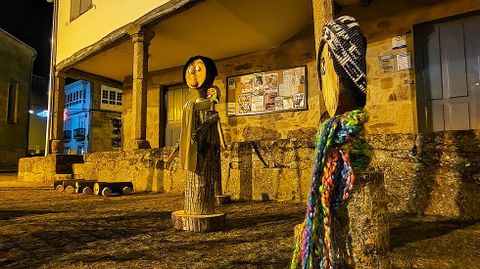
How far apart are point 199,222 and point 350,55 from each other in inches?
77.8

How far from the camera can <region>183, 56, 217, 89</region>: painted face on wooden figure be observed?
113 inches

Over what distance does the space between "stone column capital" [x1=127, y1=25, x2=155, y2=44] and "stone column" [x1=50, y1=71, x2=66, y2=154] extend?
12.9ft

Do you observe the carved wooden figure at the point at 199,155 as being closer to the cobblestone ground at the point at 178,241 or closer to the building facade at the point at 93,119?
the cobblestone ground at the point at 178,241

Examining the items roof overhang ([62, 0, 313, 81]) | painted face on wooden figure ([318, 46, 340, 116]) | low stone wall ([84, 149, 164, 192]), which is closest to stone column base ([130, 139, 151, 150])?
low stone wall ([84, 149, 164, 192])

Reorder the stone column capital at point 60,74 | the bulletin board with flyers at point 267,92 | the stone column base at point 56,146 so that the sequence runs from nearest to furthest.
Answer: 1. the bulletin board with flyers at point 267,92
2. the stone column base at point 56,146
3. the stone column capital at point 60,74

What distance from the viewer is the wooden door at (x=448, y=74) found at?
538cm

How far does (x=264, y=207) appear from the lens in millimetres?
3891

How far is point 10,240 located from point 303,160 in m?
3.02

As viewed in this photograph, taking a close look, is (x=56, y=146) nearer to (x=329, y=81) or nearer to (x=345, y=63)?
(x=329, y=81)

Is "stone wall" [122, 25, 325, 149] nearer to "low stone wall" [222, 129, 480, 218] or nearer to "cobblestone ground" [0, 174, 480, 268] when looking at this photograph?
"low stone wall" [222, 129, 480, 218]

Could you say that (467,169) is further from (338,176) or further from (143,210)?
(143,210)

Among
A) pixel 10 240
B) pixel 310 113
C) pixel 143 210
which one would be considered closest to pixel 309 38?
pixel 310 113

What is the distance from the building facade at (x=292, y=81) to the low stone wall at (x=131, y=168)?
0.02 meters

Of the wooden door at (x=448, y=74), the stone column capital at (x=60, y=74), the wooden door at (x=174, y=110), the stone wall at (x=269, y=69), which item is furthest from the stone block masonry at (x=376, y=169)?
the stone column capital at (x=60, y=74)
